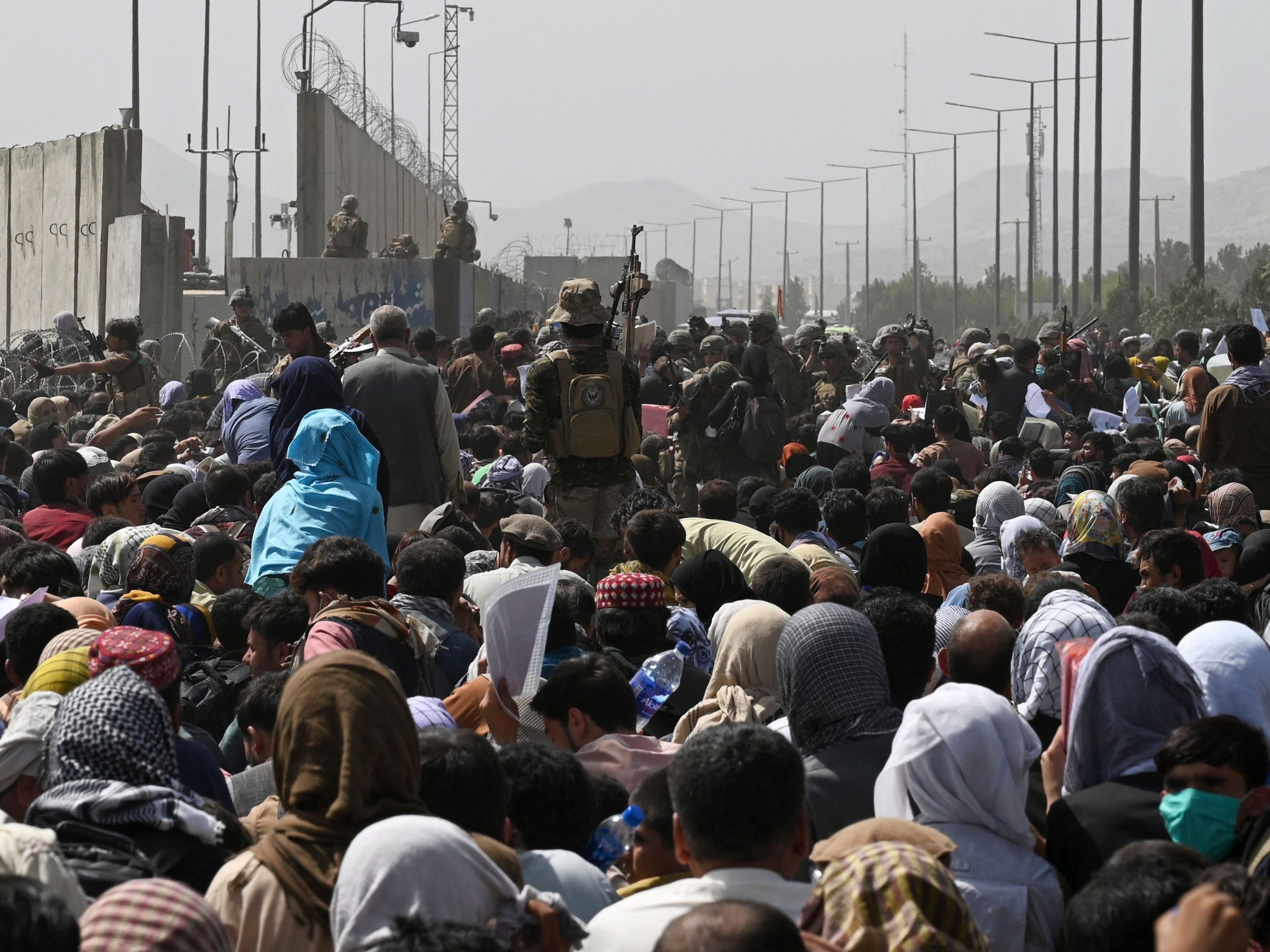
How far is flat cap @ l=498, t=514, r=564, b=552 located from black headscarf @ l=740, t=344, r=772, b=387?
4720 mm

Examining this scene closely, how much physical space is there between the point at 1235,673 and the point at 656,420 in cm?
712

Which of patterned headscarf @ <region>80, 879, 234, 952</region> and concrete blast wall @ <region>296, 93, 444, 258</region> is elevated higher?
concrete blast wall @ <region>296, 93, 444, 258</region>

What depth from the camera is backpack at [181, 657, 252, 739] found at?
197 inches

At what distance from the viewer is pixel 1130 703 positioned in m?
3.81

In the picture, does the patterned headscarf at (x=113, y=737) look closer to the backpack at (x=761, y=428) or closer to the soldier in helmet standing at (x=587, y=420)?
the soldier in helmet standing at (x=587, y=420)

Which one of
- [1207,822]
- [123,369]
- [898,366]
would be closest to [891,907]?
[1207,822]

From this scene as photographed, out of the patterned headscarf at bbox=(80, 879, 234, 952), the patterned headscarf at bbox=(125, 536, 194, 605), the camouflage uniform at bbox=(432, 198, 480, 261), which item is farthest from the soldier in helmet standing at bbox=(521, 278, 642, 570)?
the camouflage uniform at bbox=(432, 198, 480, 261)

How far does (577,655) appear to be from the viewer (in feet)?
16.0

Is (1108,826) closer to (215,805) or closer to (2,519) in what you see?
(215,805)

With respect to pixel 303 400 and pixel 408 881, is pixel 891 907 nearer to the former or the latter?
pixel 408 881

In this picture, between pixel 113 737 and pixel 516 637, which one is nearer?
pixel 113 737

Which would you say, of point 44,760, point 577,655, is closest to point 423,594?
point 577,655

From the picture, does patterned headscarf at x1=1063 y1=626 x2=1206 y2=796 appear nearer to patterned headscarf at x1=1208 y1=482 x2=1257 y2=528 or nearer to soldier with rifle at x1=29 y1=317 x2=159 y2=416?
patterned headscarf at x1=1208 y1=482 x2=1257 y2=528

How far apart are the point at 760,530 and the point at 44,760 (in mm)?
5191
